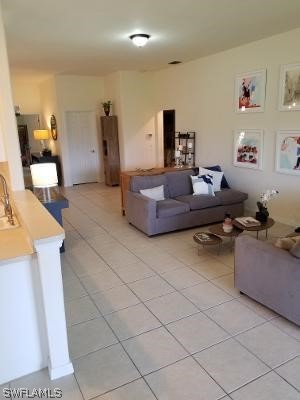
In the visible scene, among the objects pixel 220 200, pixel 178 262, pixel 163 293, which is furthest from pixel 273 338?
pixel 220 200

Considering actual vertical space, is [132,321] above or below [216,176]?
below

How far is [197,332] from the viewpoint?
2471 mm

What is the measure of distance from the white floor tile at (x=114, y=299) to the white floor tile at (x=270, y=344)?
1041 mm

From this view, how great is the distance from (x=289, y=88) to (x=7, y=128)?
3786 millimetres

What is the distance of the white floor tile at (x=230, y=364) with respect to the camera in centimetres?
199

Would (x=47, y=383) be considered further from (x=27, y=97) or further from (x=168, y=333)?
(x=27, y=97)

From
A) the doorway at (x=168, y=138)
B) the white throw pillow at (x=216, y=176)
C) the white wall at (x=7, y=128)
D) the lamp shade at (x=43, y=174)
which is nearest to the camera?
the white wall at (x=7, y=128)

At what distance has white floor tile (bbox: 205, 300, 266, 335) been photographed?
252 cm

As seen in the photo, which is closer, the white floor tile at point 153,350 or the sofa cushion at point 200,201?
the white floor tile at point 153,350

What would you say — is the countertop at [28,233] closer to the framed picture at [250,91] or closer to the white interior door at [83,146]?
the framed picture at [250,91]

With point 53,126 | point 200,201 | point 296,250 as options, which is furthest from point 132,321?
point 53,126

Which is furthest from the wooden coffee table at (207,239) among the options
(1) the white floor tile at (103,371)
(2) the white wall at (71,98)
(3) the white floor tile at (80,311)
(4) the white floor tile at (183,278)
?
(2) the white wall at (71,98)

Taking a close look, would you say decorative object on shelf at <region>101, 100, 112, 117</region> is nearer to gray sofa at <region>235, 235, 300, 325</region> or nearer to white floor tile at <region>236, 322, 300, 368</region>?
gray sofa at <region>235, 235, 300, 325</region>

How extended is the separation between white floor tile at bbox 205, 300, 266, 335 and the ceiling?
10.0ft
